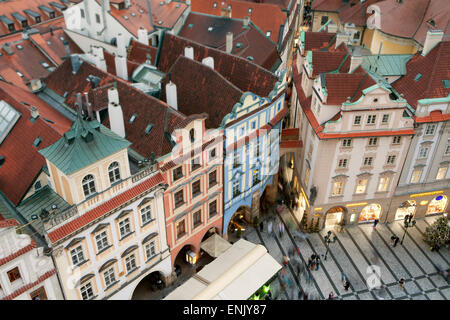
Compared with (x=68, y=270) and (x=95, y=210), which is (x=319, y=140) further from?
(x=68, y=270)

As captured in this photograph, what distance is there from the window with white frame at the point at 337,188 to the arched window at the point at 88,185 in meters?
29.3

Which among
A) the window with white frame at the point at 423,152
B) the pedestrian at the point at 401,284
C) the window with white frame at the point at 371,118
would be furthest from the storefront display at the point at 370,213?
the window with white frame at the point at 371,118

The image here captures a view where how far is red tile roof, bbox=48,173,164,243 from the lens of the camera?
3409 cm

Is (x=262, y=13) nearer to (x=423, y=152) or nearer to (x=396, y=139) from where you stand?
(x=396, y=139)

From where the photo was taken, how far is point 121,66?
184 feet

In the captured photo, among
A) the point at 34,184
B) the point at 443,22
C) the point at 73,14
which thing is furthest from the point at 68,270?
the point at 443,22

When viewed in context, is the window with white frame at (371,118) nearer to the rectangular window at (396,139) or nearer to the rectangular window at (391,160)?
the rectangular window at (396,139)

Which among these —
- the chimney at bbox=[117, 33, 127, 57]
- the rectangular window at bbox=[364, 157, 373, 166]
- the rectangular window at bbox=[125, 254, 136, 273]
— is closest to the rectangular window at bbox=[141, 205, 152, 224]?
the rectangular window at bbox=[125, 254, 136, 273]

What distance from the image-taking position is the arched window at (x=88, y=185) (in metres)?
34.9

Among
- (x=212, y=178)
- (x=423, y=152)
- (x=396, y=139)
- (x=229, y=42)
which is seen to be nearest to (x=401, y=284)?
(x=423, y=152)

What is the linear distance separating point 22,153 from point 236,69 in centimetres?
2634

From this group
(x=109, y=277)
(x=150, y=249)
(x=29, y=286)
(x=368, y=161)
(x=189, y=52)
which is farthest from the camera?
(x=189, y=52)

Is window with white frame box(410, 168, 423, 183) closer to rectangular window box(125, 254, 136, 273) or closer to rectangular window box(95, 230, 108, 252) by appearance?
rectangular window box(125, 254, 136, 273)

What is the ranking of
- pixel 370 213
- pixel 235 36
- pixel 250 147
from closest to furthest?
pixel 250 147
pixel 370 213
pixel 235 36
